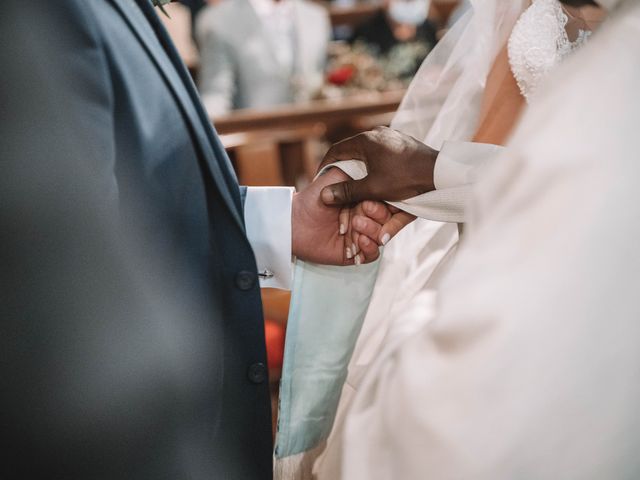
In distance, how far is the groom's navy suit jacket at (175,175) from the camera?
0.68 meters

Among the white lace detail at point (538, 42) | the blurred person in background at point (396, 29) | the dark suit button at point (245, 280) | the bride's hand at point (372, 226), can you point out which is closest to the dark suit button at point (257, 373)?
the dark suit button at point (245, 280)

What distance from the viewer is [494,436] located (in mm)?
505

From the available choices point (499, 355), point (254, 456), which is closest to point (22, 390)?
point (254, 456)

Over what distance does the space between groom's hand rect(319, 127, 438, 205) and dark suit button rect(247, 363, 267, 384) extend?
297 millimetres

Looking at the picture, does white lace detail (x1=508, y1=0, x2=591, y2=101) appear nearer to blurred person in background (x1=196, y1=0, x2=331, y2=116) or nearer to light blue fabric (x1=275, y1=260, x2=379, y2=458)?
light blue fabric (x1=275, y1=260, x2=379, y2=458)

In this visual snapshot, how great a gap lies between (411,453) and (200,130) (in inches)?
19.2

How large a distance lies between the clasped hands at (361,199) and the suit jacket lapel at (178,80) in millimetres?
210

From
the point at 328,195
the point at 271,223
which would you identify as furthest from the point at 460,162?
the point at 271,223

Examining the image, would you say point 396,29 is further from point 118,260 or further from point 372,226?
point 118,260

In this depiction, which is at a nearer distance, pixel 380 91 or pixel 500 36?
pixel 500 36

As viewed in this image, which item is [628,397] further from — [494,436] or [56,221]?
[56,221]

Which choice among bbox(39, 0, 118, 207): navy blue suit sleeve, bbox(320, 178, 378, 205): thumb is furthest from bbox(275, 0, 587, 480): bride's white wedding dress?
bbox(39, 0, 118, 207): navy blue suit sleeve

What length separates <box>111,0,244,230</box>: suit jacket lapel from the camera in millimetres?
737

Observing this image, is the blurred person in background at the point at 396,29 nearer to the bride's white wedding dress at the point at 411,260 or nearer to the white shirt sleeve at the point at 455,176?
the bride's white wedding dress at the point at 411,260
